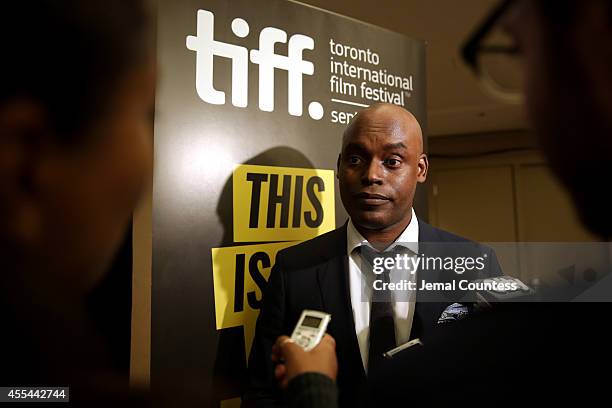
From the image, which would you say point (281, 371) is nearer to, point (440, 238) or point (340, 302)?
point (340, 302)

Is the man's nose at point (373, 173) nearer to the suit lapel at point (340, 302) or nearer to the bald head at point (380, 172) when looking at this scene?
the bald head at point (380, 172)

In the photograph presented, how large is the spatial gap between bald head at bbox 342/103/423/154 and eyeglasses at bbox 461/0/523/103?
0.51m

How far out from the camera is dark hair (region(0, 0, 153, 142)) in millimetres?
410

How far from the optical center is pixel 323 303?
3.05 feet

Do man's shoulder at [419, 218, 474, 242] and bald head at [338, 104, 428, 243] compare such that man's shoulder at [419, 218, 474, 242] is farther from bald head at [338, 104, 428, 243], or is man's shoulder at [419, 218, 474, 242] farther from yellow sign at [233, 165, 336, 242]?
yellow sign at [233, 165, 336, 242]

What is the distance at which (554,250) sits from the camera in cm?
71

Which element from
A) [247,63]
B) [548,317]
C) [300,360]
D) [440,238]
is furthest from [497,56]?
[247,63]

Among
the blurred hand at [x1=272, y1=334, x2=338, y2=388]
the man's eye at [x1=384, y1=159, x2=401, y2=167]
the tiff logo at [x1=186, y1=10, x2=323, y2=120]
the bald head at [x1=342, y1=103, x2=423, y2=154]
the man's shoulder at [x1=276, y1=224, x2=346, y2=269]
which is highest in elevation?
the tiff logo at [x1=186, y1=10, x2=323, y2=120]

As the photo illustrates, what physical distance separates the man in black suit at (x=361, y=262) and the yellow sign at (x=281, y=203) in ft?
0.80

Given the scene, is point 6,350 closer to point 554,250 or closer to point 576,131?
point 576,131

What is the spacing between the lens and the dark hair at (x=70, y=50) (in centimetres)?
41

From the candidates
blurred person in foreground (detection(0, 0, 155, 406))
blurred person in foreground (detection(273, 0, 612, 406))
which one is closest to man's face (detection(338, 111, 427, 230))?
blurred person in foreground (detection(273, 0, 612, 406))

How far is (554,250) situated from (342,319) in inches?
14.7

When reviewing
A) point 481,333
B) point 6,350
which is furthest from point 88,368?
point 481,333
